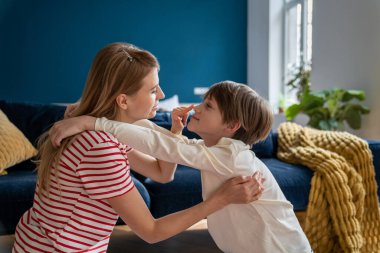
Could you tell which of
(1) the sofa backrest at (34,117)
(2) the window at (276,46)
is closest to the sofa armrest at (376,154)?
(1) the sofa backrest at (34,117)

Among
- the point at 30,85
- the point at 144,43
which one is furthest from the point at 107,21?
the point at 30,85

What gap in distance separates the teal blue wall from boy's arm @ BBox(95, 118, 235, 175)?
5.94m

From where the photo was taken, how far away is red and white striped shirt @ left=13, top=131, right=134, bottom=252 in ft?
4.13

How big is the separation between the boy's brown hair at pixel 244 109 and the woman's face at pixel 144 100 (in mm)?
271

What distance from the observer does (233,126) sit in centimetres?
166

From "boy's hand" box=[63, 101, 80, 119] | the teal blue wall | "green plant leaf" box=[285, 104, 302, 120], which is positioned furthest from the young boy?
the teal blue wall

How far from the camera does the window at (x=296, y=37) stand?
21.6 feet

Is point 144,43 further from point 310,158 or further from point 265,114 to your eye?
point 265,114

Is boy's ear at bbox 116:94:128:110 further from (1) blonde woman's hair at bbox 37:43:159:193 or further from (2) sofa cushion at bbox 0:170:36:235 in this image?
(2) sofa cushion at bbox 0:170:36:235

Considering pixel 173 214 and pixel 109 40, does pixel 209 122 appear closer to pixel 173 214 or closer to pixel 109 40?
pixel 173 214

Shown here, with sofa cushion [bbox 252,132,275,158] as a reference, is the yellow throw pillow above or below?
above

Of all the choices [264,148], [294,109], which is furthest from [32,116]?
[294,109]

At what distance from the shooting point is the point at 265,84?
7.23 meters

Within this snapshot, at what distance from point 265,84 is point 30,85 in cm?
326
